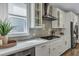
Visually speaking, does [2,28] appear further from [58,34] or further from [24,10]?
[58,34]

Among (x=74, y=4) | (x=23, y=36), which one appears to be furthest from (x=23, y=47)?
(x=74, y=4)

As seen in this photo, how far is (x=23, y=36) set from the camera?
1.52 meters

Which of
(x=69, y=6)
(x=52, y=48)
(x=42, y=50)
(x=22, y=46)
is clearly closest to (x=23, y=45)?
(x=22, y=46)

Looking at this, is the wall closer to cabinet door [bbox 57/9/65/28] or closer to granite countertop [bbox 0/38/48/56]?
granite countertop [bbox 0/38/48/56]

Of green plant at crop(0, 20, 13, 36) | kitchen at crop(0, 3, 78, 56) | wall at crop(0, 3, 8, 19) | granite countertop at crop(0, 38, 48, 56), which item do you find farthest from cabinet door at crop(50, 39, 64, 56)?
wall at crop(0, 3, 8, 19)

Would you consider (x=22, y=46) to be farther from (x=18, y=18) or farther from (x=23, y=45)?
(x=18, y=18)

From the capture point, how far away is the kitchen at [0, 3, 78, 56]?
1.49 m

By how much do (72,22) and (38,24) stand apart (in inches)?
16.7

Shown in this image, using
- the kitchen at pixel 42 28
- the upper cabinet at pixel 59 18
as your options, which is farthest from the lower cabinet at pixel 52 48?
the upper cabinet at pixel 59 18

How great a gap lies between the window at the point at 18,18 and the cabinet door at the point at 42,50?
0.25 m

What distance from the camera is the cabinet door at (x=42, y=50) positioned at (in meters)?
1.51

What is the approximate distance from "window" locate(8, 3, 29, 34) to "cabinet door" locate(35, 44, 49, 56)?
25 cm

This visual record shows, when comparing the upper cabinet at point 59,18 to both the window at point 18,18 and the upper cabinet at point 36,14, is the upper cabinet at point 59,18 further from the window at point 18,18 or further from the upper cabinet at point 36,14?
the window at point 18,18

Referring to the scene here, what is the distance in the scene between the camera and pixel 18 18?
1517 millimetres
